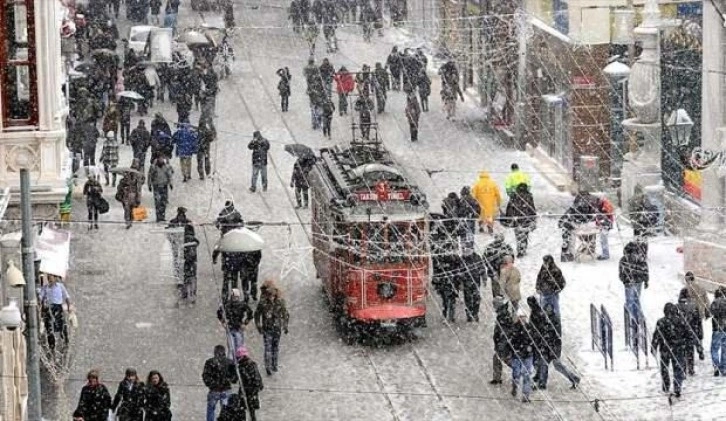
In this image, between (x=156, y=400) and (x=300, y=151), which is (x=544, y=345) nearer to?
(x=156, y=400)

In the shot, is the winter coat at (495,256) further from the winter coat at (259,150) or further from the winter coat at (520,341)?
the winter coat at (259,150)

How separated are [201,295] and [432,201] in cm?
774

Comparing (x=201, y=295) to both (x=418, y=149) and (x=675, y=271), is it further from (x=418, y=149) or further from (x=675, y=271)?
(x=418, y=149)

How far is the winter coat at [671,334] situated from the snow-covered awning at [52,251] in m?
Answer: 8.45

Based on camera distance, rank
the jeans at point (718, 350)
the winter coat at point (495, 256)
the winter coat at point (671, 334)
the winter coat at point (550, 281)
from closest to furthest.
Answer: the winter coat at point (671, 334) → the jeans at point (718, 350) → the winter coat at point (550, 281) → the winter coat at point (495, 256)

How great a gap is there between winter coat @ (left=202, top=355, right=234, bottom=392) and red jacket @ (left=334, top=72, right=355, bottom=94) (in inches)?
874

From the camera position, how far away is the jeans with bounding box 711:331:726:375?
29.0m

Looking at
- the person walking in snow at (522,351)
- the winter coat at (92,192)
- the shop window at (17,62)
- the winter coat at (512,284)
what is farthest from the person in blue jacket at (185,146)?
the person walking in snow at (522,351)

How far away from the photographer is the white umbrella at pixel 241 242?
107ft

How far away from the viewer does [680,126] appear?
36781 millimetres

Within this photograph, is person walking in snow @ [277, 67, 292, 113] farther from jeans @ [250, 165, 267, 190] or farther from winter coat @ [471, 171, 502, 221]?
winter coat @ [471, 171, 502, 221]

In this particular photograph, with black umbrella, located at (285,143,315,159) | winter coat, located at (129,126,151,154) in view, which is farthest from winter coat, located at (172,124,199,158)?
black umbrella, located at (285,143,315,159)

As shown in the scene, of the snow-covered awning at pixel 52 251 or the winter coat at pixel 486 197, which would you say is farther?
the winter coat at pixel 486 197

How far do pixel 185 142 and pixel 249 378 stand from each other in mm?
15489
